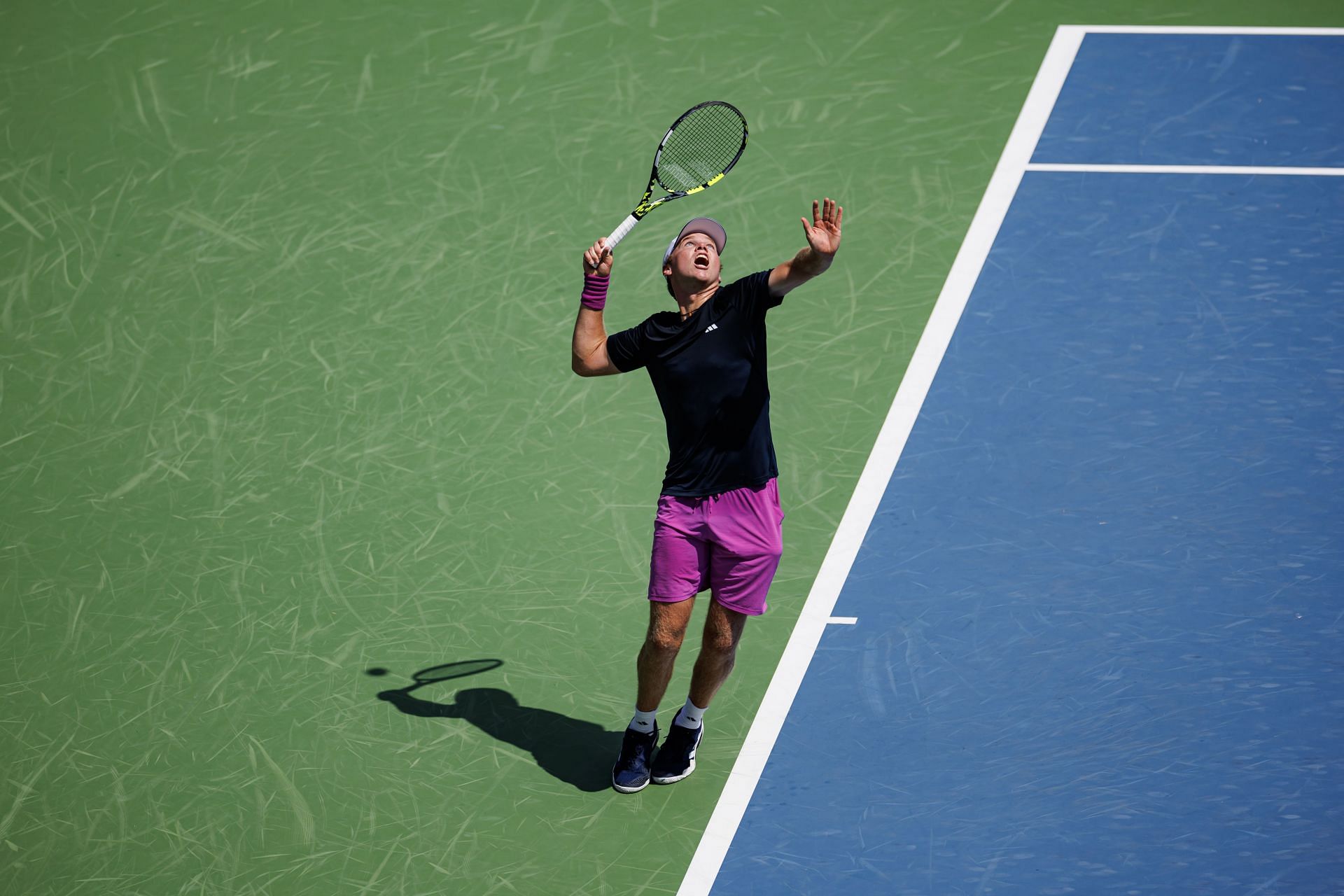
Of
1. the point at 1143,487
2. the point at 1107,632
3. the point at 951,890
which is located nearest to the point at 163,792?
the point at 951,890

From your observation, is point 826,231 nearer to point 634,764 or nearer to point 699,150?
point 699,150

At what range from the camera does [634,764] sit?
623cm

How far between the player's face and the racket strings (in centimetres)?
60

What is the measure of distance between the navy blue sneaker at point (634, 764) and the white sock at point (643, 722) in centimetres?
1

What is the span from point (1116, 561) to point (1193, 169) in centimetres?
301

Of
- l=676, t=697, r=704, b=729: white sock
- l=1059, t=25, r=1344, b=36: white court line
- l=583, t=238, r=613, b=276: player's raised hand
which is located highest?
l=1059, t=25, r=1344, b=36: white court line

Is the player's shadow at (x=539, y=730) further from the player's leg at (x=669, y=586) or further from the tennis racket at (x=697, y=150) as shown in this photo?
the tennis racket at (x=697, y=150)

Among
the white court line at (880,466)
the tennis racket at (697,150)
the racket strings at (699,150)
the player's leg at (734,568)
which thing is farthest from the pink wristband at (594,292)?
the white court line at (880,466)

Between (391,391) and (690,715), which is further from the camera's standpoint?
(391,391)

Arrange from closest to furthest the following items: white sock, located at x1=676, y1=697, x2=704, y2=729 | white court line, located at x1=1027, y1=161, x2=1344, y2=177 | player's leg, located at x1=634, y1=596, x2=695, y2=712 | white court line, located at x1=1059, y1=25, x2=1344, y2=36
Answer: player's leg, located at x1=634, y1=596, x2=695, y2=712 → white sock, located at x1=676, y1=697, x2=704, y2=729 → white court line, located at x1=1027, y1=161, x2=1344, y2=177 → white court line, located at x1=1059, y1=25, x2=1344, y2=36

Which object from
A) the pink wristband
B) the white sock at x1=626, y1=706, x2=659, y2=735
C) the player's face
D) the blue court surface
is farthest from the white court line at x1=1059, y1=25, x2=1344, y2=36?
the white sock at x1=626, y1=706, x2=659, y2=735

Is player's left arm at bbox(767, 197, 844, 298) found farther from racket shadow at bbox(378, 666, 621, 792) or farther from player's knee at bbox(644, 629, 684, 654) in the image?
racket shadow at bbox(378, 666, 621, 792)

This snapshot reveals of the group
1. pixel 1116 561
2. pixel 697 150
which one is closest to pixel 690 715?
pixel 1116 561

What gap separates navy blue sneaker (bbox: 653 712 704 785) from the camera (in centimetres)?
624
